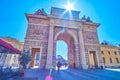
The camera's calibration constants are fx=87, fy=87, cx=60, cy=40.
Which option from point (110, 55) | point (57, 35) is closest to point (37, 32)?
point (57, 35)

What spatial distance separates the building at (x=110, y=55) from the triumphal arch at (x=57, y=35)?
1414 centimetres

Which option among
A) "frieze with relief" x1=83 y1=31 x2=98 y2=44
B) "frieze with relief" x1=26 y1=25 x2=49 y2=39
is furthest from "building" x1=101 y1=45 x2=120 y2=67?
"frieze with relief" x1=26 y1=25 x2=49 y2=39

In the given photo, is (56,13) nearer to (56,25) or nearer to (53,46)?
(56,25)

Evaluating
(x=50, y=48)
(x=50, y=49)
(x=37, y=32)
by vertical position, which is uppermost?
(x=37, y=32)

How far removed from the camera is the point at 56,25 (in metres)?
18.3

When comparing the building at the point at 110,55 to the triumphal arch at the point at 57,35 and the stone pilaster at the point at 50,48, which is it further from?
the stone pilaster at the point at 50,48

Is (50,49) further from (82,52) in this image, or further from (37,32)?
(82,52)

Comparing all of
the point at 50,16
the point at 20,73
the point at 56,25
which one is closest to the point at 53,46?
the point at 56,25

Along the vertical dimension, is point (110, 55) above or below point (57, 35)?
below

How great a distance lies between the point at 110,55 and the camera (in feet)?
110

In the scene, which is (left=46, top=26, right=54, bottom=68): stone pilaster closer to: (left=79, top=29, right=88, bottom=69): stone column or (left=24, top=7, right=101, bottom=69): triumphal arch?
(left=24, top=7, right=101, bottom=69): triumphal arch

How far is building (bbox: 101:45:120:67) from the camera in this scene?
1266 inches

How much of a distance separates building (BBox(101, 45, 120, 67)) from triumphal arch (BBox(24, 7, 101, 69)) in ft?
46.4

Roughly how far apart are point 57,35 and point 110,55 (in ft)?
85.8
